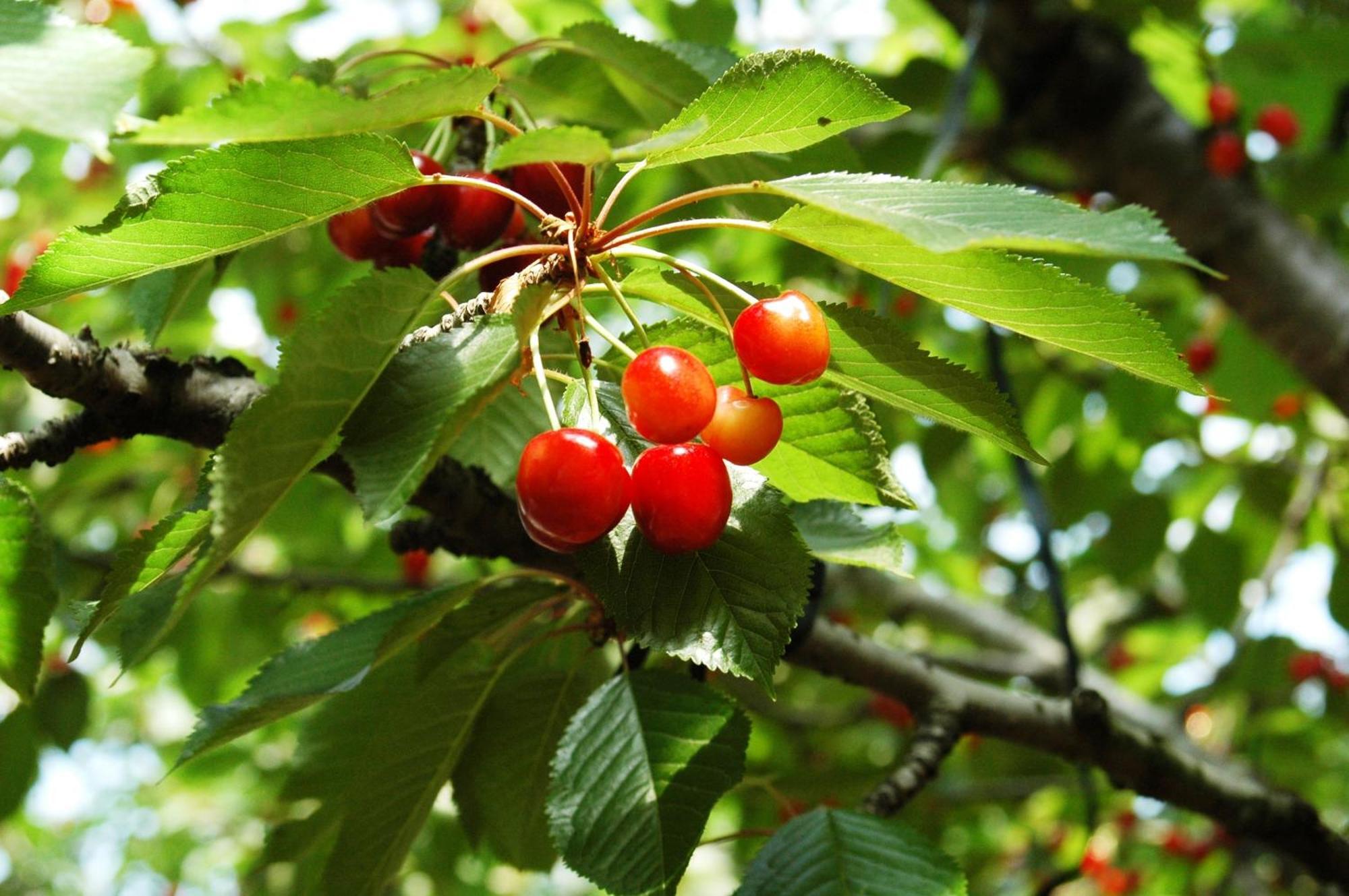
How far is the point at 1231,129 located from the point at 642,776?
2.91m

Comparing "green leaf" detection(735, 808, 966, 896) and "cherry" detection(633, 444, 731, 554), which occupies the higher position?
"cherry" detection(633, 444, 731, 554)

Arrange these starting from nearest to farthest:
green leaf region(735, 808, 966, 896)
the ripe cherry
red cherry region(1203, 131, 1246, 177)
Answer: the ripe cherry → green leaf region(735, 808, 966, 896) → red cherry region(1203, 131, 1246, 177)

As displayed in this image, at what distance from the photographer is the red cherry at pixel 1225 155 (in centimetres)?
290

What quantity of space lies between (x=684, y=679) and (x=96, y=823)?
12285mm

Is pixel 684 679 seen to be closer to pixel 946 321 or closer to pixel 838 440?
pixel 838 440

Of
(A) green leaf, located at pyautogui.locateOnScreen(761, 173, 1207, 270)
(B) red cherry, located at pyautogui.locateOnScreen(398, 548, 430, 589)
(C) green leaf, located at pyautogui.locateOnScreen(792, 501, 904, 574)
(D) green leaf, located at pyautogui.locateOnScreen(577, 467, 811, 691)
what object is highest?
(A) green leaf, located at pyautogui.locateOnScreen(761, 173, 1207, 270)

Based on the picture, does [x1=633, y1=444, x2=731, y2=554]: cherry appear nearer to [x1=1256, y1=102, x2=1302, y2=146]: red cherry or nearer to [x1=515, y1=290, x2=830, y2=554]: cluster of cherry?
[x1=515, y1=290, x2=830, y2=554]: cluster of cherry

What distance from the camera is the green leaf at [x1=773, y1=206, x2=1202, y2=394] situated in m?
0.92

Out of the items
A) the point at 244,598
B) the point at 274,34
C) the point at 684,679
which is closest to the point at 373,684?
the point at 684,679

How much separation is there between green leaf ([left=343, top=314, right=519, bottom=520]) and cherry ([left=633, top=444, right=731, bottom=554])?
16 centimetres

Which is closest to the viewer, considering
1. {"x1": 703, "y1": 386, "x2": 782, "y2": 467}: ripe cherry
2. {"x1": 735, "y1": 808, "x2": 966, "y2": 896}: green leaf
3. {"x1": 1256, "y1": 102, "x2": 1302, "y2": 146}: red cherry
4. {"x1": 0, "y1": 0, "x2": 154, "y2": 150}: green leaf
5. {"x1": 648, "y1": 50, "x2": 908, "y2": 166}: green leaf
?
{"x1": 0, "y1": 0, "x2": 154, "y2": 150}: green leaf

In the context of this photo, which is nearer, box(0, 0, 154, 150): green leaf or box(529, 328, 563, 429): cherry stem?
box(0, 0, 154, 150): green leaf

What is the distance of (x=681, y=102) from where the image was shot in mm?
1474

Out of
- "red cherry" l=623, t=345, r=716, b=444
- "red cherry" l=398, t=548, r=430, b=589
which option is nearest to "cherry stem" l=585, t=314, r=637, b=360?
"red cherry" l=623, t=345, r=716, b=444
